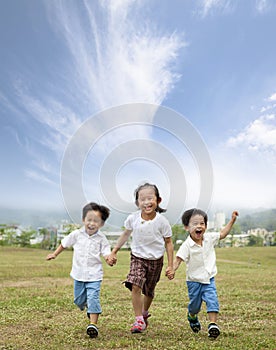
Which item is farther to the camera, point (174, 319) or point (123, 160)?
point (123, 160)

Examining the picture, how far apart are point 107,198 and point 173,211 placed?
1191 mm

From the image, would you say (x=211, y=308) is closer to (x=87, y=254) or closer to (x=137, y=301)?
(x=137, y=301)

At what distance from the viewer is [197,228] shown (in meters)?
6.32

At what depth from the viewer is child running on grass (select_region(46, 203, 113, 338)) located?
20.0ft

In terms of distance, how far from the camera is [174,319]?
7227mm

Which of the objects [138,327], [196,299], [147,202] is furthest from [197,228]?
[138,327]

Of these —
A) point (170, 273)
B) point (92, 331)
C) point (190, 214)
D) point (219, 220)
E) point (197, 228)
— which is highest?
point (219, 220)

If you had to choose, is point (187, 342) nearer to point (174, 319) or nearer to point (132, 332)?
point (132, 332)

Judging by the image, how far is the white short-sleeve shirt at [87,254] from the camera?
244 inches

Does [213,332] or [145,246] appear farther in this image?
[145,246]

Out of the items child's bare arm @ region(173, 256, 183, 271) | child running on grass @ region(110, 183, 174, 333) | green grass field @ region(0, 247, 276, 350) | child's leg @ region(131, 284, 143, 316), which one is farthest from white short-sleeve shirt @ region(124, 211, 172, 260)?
green grass field @ region(0, 247, 276, 350)

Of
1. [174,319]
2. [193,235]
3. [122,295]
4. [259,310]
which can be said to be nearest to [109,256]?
[193,235]

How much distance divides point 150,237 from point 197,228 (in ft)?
2.30

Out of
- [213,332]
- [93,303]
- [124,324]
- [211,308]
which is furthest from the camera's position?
[124,324]
